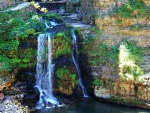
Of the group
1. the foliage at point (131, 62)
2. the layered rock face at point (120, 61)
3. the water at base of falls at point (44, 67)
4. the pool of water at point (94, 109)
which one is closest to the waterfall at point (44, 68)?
the water at base of falls at point (44, 67)

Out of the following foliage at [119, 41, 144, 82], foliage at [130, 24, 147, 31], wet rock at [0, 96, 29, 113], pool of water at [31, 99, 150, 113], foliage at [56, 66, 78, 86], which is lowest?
pool of water at [31, 99, 150, 113]

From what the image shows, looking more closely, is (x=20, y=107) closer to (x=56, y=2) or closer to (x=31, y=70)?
(x=31, y=70)

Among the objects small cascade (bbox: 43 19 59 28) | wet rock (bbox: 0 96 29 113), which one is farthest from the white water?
wet rock (bbox: 0 96 29 113)

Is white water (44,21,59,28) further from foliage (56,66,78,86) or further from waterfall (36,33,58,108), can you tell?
foliage (56,66,78,86)

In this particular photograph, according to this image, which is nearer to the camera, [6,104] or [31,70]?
[6,104]

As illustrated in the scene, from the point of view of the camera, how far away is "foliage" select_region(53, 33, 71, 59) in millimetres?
12953

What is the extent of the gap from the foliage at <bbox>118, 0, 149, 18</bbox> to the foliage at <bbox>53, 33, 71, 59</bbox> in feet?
9.48

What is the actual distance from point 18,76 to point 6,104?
195 centimetres

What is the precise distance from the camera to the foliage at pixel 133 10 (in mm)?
13211

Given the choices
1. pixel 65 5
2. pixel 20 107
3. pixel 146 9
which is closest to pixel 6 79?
pixel 20 107

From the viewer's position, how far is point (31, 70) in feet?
42.2

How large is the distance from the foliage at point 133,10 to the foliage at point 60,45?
9.48ft

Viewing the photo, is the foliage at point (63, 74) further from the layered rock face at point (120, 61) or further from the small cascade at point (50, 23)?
the small cascade at point (50, 23)

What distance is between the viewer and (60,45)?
13016 mm
